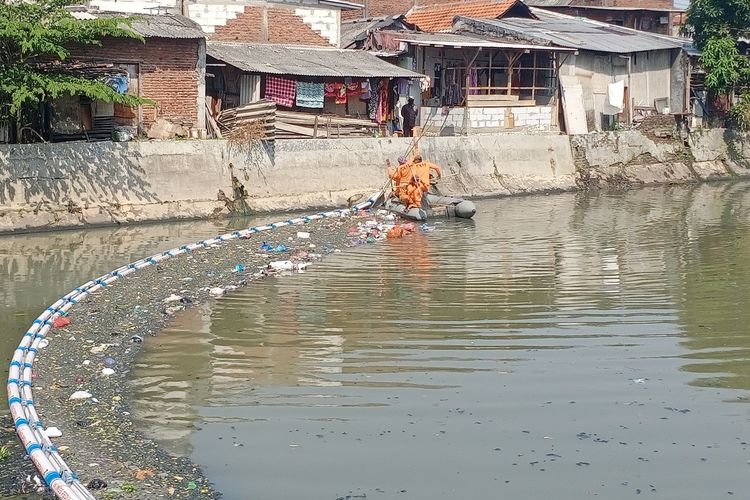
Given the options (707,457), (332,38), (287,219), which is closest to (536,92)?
(332,38)

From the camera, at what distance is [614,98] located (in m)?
32.6

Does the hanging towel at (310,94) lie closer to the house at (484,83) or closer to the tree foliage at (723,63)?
the house at (484,83)

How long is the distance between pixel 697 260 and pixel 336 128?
11.9 metres

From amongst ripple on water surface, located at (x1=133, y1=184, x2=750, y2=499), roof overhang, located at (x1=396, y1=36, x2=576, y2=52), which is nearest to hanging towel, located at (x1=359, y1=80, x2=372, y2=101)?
roof overhang, located at (x1=396, y1=36, x2=576, y2=52)

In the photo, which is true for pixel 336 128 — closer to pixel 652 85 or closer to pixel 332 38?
pixel 332 38

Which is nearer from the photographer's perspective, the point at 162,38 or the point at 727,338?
the point at 727,338

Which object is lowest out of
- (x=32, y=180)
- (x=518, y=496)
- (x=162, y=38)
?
(x=518, y=496)

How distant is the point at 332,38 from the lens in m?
29.9

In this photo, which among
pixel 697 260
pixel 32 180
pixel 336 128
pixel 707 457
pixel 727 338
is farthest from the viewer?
pixel 336 128

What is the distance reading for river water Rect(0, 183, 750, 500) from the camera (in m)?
8.17

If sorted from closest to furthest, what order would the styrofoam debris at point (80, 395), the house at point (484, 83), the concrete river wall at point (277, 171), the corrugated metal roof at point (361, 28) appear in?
1. the styrofoam debris at point (80, 395)
2. the concrete river wall at point (277, 171)
3. the house at point (484, 83)
4. the corrugated metal roof at point (361, 28)

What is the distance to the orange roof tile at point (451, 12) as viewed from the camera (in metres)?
34.3

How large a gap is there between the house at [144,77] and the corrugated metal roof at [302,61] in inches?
48.9

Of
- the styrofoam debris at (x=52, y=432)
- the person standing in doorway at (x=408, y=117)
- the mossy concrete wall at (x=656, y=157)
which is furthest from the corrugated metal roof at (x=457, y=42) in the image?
the styrofoam debris at (x=52, y=432)
